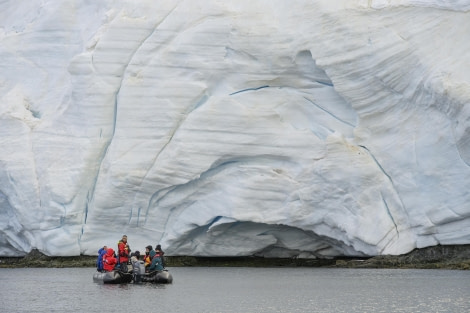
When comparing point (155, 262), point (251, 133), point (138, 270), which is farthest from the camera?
point (251, 133)

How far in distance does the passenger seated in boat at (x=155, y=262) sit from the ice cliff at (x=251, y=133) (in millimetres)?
2027

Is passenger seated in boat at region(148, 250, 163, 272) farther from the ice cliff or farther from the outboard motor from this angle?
the ice cliff

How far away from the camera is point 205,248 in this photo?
86.7 ft

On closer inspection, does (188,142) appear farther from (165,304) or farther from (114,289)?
(165,304)

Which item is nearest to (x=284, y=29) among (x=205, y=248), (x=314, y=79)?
(x=314, y=79)

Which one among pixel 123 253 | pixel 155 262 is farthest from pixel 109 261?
pixel 155 262

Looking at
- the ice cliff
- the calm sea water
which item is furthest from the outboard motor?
the ice cliff

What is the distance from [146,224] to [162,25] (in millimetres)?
4395

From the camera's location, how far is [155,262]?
23.8m

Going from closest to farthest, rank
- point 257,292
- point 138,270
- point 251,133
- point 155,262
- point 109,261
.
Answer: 1. point 257,292
2. point 155,262
3. point 138,270
4. point 109,261
5. point 251,133

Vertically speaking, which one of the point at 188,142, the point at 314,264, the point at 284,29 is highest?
the point at 284,29

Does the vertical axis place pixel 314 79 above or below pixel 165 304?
above

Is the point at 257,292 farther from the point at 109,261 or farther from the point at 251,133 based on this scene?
the point at 251,133

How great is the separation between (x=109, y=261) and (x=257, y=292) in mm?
4149
